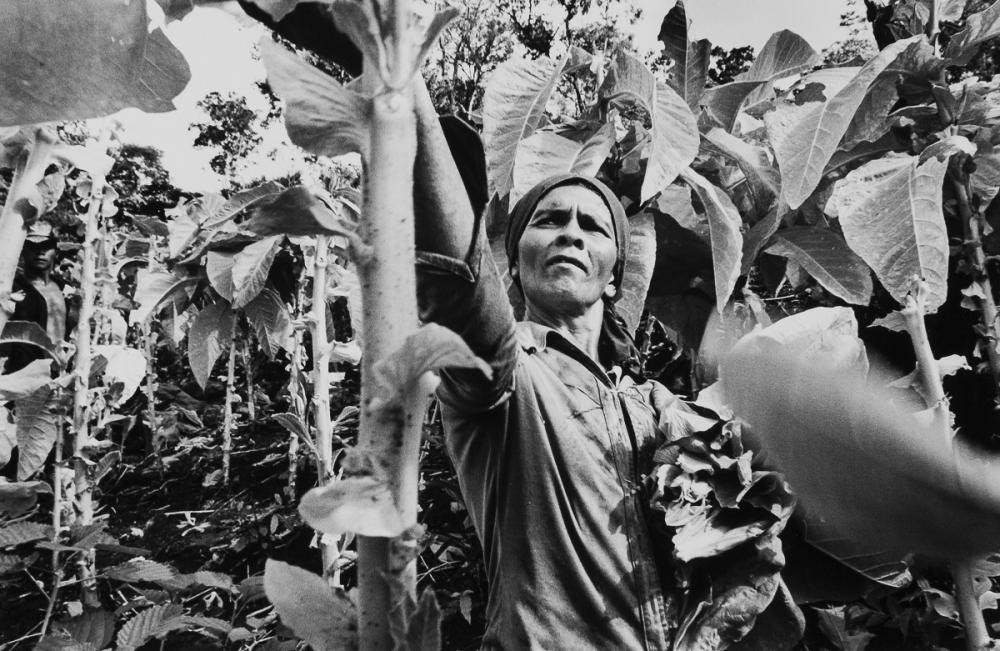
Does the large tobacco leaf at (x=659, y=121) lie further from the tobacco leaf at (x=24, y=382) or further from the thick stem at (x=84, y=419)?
the thick stem at (x=84, y=419)

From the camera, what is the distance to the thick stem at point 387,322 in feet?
1.29

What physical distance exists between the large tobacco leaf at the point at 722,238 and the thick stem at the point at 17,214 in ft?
4.02

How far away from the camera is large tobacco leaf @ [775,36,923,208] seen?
1461mm

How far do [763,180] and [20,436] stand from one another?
2.06 m

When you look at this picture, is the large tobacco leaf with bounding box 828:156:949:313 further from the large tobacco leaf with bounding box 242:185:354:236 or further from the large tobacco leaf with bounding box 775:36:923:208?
the large tobacco leaf with bounding box 242:185:354:236

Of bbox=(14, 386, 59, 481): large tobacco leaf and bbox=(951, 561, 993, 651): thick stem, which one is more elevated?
bbox=(14, 386, 59, 481): large tobacco leaf

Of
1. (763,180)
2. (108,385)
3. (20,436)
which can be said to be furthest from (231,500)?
(763,180)

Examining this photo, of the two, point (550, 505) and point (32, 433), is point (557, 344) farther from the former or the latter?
point (32, 433)

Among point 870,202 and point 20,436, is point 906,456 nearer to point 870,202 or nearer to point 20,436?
point 870,202

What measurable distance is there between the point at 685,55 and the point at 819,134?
1.62 ft

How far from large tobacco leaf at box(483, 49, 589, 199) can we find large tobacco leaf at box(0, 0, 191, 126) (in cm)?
101

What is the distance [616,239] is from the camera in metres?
1.42

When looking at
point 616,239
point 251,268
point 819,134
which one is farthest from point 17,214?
point 819,134

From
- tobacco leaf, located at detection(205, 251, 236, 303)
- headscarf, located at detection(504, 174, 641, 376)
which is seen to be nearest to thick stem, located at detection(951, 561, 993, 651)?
headscarf, located at detection(504, 174, 641, 376)
